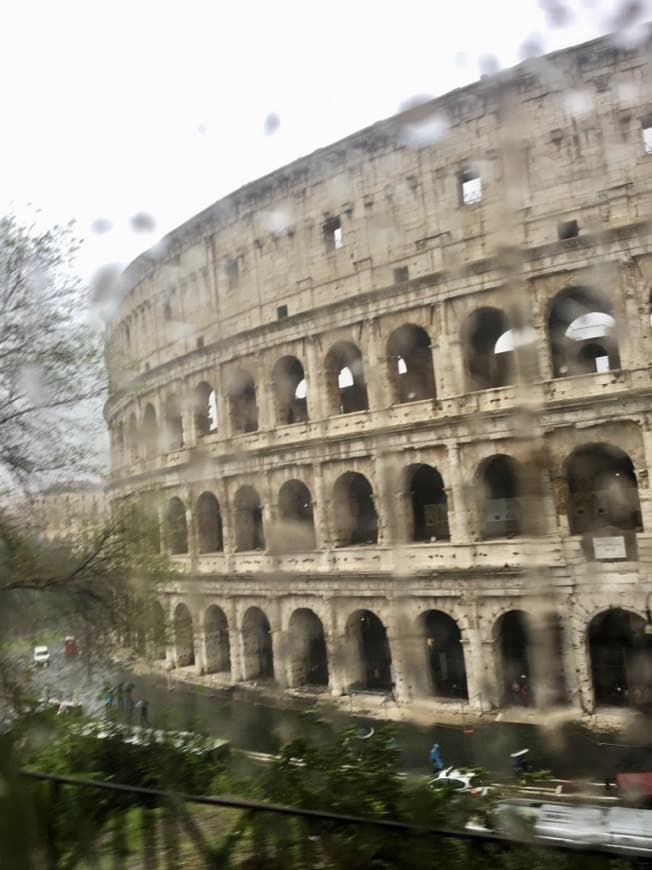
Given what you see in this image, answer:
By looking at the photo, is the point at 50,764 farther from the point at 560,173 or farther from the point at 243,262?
the point at 560,173

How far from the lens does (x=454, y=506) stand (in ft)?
11.8

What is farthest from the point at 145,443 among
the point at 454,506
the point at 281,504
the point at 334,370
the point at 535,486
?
the point at 535,486

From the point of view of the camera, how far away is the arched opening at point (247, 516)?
8.57 ft

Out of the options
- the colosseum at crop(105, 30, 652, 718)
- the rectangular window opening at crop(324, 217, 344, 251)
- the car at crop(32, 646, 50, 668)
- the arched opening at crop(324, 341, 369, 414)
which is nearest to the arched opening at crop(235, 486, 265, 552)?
the colosseum at crop(105, 30, 652, 718)

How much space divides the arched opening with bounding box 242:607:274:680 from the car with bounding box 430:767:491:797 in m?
0.68

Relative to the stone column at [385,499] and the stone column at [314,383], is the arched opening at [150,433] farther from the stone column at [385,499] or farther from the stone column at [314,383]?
the stone column at [385,499]

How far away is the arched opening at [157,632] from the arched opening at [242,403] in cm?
100

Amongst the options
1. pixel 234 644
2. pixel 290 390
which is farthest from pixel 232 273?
pixel 234 644

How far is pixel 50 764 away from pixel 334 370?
2.00 m

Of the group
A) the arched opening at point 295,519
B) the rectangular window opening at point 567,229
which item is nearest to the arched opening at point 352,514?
the arched opening at point 295,519

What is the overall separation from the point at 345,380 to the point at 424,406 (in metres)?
0.53

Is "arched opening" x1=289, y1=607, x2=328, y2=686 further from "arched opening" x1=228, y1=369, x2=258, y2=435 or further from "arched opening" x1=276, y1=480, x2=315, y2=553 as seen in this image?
"arched opening" x1=228, y1=369, x2=258, y2=435

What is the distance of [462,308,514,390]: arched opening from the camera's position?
100 inches

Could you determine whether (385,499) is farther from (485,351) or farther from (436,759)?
(485,351)
